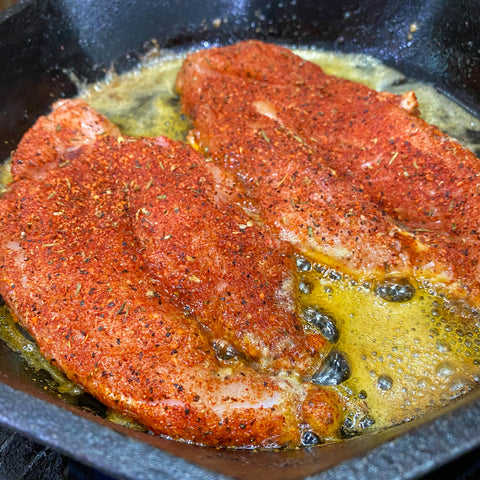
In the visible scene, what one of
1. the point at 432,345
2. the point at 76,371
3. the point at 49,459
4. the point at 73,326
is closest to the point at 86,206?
the point at 73,326

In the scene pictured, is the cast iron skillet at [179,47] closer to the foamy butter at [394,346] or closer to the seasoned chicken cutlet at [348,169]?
the foamy butter at [394,346]

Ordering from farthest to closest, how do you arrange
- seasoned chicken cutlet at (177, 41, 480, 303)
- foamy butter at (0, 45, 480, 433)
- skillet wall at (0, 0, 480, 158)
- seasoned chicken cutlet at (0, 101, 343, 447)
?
skillet wall at (0, 0, 480, 158)
seasoned chicken cutlet at (177, 41, 480, 303)
foamy butter at (0, 45, 480, 433)
seasoned chicken cutlet at (0, 101, 343, 447)

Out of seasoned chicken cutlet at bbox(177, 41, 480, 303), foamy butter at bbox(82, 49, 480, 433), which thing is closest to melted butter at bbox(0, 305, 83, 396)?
foamy butter at bbox(82, 49, 480, 433)

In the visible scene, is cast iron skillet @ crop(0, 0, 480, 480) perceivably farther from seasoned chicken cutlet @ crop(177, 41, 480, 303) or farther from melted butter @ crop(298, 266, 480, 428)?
seasoned chicken cutlet @ crop(177, 41, 480, 303)

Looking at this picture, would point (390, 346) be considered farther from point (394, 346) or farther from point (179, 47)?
point (179, 47)

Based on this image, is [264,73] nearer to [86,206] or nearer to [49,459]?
[86,206]

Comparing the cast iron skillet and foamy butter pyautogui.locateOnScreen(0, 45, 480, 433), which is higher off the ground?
the cast iron skillet
